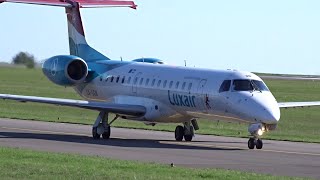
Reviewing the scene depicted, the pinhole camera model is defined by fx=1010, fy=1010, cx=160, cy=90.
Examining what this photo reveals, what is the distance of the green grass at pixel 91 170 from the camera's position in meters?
20.2

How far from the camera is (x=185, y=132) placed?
1400 inches

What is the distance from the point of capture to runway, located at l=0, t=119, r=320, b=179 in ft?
82.3

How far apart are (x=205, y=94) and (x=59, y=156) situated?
9483 millimetres

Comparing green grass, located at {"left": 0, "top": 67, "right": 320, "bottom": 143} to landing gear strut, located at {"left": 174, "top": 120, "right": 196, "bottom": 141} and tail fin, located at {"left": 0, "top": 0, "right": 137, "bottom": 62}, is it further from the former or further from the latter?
tail fin, located at {"left": 0, "top": 0, "right": 137, "bottom": 62}

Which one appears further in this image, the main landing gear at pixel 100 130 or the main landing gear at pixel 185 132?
the main landing gear at pixel 185 132

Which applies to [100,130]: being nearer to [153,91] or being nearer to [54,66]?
[153,91]

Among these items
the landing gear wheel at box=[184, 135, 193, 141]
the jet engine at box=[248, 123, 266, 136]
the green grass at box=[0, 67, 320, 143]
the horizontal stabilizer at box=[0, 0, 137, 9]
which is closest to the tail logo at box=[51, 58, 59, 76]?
the horizontal stabilizer at box=[0, 0, 137, 9]

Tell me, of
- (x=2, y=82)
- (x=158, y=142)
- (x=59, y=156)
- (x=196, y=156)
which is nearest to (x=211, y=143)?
(x=158, y=142)

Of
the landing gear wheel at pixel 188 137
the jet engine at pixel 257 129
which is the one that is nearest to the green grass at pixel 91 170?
the jet engine at pixel 257 129

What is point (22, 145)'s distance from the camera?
96.3 feet

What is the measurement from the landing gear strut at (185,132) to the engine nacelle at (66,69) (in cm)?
521

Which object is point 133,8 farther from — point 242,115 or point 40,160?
point 40,160

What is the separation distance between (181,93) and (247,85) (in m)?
3.19

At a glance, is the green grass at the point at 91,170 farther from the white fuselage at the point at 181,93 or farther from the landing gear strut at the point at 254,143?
the white fuselage at the point at 181,93
